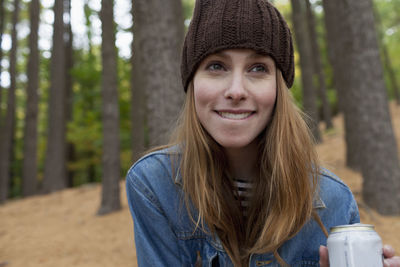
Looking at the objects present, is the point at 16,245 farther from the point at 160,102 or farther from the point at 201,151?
the point at 201,151

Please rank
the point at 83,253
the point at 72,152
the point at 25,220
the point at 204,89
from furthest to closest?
the point at 72,152 < the point at 25,220 < the point at 83,253 < the point at 204,89

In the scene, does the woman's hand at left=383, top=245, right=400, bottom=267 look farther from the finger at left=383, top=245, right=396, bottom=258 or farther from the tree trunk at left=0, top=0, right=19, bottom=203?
the tree trunk at left=0, top=0, right=19, bottom=203

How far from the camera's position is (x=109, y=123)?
800 cm

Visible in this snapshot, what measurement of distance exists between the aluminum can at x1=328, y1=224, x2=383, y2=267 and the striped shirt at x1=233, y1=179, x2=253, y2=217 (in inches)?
27.7

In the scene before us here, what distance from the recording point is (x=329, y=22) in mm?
11609

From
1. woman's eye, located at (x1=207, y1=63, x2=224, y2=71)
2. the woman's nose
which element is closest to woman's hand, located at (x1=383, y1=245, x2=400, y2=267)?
the woman's nose

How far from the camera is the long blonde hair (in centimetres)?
196

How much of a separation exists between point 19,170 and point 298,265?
71.4ft

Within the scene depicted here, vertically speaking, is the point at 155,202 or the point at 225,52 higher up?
the point at 225,52

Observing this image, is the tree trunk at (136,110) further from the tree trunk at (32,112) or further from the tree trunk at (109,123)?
the tree trunk at (32,112)


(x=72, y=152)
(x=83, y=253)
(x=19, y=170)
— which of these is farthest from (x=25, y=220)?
(x=19, y=170)

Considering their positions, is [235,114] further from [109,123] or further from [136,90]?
[136,90]

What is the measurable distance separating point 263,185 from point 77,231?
587 centimetres

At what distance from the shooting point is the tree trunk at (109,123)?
7.83 meters
